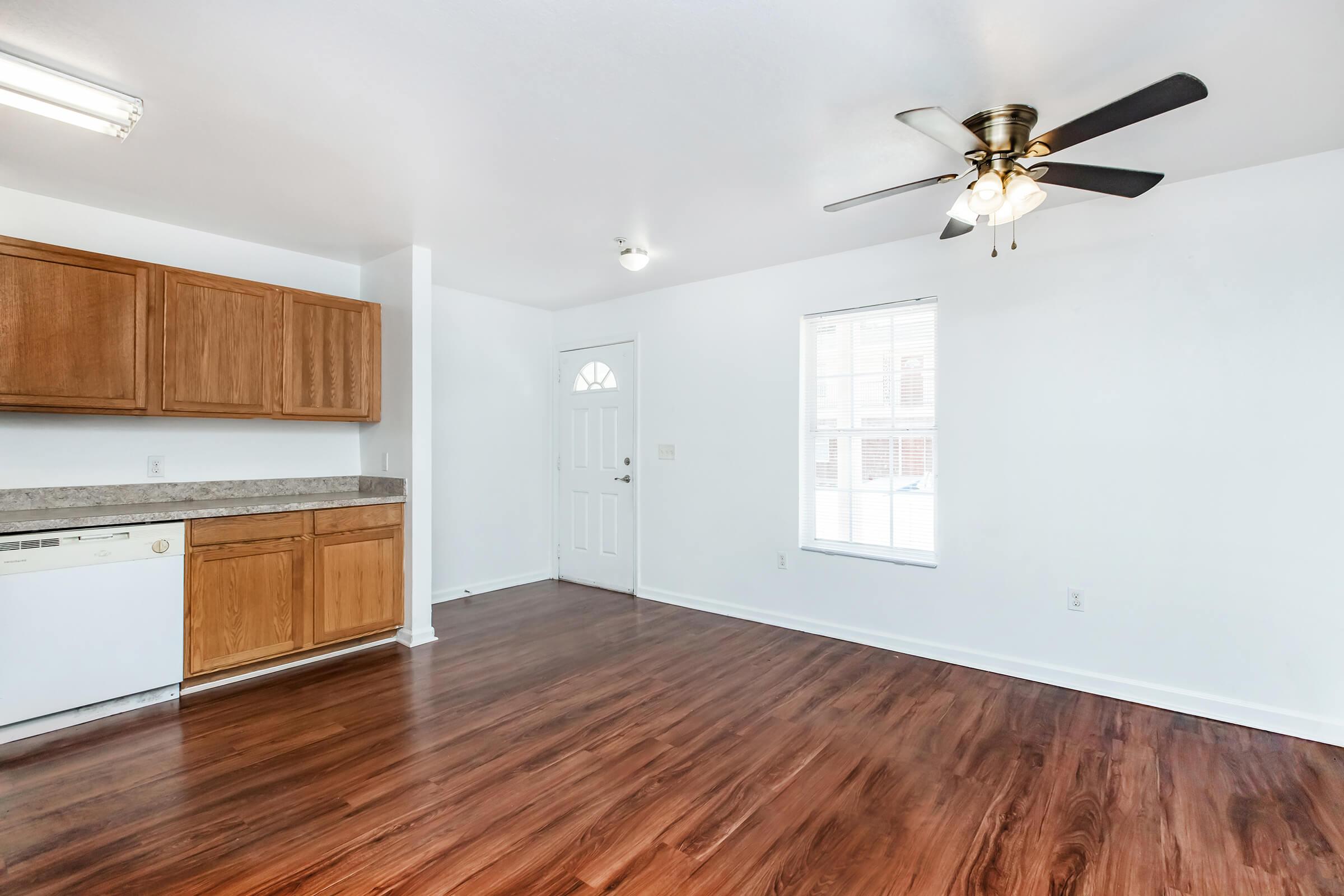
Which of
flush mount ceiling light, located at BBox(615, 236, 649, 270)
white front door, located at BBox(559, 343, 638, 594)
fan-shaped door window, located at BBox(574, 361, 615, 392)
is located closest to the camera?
flush mount ceiling light, located at BBox(615, 236, 649, 270)

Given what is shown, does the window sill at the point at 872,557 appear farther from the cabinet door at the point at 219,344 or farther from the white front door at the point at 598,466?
the cabinet door at the point at 219,344

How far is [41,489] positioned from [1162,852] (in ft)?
16.2

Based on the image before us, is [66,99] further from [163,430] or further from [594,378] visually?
[594,378]

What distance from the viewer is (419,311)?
4008 millimetres

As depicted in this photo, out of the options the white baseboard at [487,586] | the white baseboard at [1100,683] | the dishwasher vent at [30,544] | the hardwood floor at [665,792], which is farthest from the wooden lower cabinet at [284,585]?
the white baseboard at [1100,683]

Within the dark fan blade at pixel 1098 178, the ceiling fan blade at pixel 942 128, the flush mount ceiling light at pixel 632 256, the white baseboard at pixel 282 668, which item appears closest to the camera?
the ceiling fan blade at pixel 942 128

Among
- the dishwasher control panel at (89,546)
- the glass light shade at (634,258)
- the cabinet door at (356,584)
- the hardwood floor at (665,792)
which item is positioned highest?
the glass light shade at (634,258)

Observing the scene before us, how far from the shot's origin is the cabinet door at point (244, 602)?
3.14m

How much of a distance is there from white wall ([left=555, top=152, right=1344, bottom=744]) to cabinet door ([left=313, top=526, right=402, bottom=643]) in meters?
2.57

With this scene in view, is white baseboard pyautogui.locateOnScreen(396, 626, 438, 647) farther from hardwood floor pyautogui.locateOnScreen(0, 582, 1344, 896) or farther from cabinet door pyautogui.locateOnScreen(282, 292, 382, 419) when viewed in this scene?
cabinet door pyautogui.locateOnScreen(282, 292, 382, 419)

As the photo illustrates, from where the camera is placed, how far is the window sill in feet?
12.2

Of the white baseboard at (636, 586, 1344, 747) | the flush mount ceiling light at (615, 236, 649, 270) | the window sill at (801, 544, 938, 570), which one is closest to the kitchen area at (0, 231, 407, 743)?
the flush mount ceiling light at (615, 236, 649, 270)

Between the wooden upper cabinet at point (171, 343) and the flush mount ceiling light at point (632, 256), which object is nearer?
the wooden upper cabinet at point (171, 343)

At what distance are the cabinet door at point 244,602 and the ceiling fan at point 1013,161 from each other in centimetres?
336
